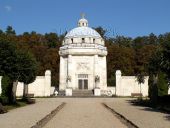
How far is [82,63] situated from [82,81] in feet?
10.9

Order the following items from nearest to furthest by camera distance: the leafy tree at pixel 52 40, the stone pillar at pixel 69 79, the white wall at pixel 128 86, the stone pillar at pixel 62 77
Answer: the stone pillar at pixel 69 79
the white wall at pixel 128 86
the stone pillar at pixel 62 77
the leafy tree at pixel 52 40

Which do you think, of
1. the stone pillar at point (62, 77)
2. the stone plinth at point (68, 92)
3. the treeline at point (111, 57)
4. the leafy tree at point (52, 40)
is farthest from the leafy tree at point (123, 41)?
the stone plinth at point (68, 92)

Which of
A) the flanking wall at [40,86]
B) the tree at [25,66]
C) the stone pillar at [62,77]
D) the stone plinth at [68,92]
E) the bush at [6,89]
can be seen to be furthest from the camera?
the stone pillar at [62,77]

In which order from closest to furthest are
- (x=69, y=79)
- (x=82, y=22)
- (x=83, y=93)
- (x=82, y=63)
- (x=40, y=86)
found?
(x=83, y=93)
(x=40, y=86)
(x=69, y=79)
(x=82, y=63)
(x=82, y=22)

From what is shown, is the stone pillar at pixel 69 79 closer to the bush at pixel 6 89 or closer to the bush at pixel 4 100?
the bush at pixel 6 89

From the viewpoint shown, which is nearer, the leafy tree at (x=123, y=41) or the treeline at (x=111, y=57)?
the treeline at (x=111, y=57)

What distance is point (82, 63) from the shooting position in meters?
70.9

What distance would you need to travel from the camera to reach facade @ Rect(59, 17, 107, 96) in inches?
2726

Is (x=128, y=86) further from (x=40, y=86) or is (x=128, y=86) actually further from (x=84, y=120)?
(x=84, y=120)

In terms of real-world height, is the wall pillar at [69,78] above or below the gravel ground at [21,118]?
above

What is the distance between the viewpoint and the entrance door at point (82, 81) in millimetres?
69125

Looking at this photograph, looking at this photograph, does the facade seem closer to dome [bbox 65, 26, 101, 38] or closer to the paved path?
dome [bbox 65, 26, 101, 38]

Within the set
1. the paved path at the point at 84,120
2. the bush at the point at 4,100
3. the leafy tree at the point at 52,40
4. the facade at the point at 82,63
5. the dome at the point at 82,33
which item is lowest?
the paved path at the point at 84,120

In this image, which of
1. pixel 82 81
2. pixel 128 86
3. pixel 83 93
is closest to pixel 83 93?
pixel 83 93
